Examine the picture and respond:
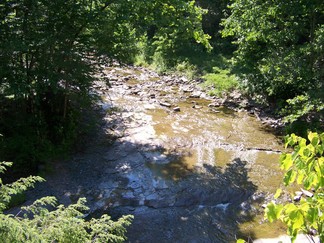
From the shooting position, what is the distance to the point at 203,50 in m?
21.2

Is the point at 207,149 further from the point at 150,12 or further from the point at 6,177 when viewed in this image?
the point at 6,177

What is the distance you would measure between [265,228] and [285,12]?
6564 millimetres

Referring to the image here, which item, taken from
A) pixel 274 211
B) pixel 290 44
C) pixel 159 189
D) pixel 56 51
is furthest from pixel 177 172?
pixel 274 211

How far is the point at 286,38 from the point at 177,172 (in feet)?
18.4

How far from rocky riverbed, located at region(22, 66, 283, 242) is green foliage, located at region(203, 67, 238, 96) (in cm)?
203

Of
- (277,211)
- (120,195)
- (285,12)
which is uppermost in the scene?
(285,12)

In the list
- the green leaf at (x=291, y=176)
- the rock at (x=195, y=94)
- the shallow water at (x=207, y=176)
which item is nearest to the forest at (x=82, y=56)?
the shallow water at (x=207, y=176)

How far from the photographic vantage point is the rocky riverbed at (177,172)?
22.1 ft

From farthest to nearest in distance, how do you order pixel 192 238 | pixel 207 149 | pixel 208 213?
pixel 207 149 → pixel 208 213 → pixel 192 238

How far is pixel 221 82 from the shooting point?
14.9m

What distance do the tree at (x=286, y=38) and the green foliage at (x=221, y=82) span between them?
2226 mm

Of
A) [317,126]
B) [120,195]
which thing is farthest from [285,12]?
[120,195]

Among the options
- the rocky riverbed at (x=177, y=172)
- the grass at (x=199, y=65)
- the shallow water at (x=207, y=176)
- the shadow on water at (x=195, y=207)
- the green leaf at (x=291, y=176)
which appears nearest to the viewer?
the green leaf at (x=291, y=176)

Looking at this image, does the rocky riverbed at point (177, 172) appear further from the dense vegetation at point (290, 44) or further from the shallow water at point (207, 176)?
the dense vegetation at point (290, 44)
